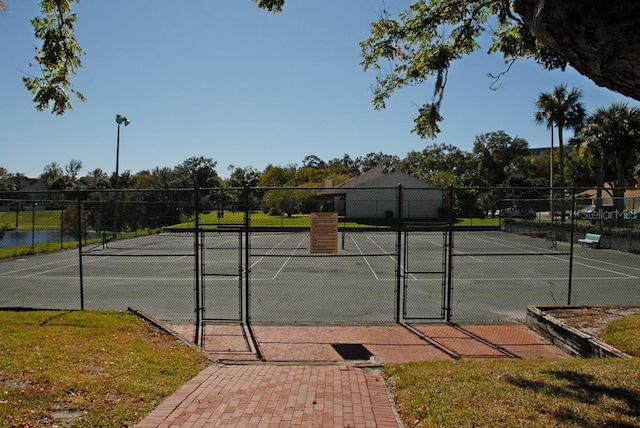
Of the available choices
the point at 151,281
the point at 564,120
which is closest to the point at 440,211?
the point at 151,281

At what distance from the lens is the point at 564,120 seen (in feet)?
128

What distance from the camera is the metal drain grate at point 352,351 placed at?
8305mm

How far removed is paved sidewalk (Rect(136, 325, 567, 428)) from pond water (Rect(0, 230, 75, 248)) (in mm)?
16945

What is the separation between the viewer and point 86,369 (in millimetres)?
6324

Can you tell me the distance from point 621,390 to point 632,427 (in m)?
1.24

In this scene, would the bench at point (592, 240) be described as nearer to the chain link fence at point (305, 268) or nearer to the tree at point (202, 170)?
the chain link fence at point (305, 268)

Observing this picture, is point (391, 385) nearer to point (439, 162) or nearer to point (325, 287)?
point (325, 287)

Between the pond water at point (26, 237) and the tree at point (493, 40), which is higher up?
the tree at point (493, 40)

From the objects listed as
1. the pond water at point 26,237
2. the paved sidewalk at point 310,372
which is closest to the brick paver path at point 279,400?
the paved sidewalk at point 310,372

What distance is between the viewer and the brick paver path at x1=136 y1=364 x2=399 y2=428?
484 cm

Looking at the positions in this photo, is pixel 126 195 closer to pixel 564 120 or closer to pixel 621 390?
pixel 621 390

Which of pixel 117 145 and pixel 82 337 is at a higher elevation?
pixel 117 145

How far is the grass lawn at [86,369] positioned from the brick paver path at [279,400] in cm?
32

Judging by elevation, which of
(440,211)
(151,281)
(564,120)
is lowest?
(151,281)
